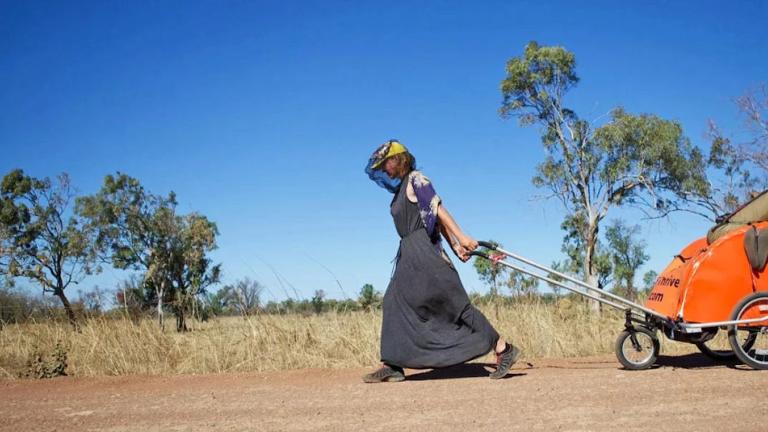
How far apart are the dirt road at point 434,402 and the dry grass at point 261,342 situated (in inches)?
32.2

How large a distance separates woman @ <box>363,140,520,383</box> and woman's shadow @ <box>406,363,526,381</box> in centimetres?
28

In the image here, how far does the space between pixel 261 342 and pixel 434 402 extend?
12.4 feet

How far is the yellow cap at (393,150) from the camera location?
627cm

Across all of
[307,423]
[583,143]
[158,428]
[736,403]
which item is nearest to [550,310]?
[736,403]

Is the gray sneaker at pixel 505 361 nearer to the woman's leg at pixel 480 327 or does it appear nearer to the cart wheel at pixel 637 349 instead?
the woman's leg at pixel 480 327

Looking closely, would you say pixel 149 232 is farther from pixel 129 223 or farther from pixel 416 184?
pixel 416 184

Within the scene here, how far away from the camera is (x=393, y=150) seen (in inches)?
247

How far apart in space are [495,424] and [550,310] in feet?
16.4

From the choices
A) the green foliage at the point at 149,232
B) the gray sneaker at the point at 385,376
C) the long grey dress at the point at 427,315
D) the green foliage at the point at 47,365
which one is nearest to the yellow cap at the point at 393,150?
the long grey dress at the point at 427,315

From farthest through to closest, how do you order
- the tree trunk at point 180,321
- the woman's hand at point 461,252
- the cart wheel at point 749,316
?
the tree trunk at point 180,321, the woman's hand at point 461,252, the cart wheel at point 749,316

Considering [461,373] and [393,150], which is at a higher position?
[393,150]

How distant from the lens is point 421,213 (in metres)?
6.10

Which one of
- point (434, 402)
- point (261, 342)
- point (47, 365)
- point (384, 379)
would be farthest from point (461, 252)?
point (47, 365)

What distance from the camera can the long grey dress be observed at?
5902 millimetres
